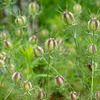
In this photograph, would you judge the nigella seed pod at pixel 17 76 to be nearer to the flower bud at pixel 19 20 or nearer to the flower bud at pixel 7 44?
the flower bud at pixel 7 44

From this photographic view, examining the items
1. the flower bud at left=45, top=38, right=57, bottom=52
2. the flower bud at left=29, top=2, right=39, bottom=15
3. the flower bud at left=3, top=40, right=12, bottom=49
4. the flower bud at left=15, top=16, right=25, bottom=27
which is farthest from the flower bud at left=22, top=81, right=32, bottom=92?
the flower bud at left=29, top=2, right=39, bottom=15

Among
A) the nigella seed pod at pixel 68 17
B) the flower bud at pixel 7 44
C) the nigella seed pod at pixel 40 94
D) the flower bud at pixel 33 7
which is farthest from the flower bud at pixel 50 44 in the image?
the flower bud at pixel 33 7

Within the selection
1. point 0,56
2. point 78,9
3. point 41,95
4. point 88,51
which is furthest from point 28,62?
point 78,9

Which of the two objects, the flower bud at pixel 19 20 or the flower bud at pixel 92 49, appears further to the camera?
the flower bud at pixel 19 20

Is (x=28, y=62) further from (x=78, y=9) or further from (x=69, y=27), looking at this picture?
(x=78, y=9)

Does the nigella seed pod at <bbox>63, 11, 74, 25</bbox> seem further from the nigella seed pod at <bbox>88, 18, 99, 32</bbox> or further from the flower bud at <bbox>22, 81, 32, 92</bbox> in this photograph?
the flower bud at <bbox>22, 81, 32, 92</bbox>

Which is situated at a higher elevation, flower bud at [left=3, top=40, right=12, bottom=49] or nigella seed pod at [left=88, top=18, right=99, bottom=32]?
nigella seed pod at [left=88, top=18, right=99, bottom=32]

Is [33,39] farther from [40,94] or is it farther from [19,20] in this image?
[40,94]

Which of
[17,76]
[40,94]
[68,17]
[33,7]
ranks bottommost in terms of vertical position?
[40,94]

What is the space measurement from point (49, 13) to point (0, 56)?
1616 mm

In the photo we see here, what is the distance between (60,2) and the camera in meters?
2.50

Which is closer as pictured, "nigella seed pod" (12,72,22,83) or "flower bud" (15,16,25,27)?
"nigella seed pod" (12,72,22,83)

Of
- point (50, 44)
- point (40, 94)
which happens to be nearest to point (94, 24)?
point (50, 44)

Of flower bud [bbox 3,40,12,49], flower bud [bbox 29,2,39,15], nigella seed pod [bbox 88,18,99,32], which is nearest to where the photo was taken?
nigella seed pod [bbox 88,18,99,32]
